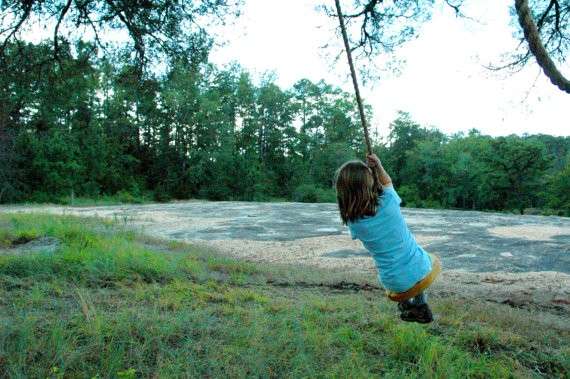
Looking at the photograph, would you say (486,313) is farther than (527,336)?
Yes

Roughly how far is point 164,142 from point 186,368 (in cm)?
4488

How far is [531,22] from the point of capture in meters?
4.71

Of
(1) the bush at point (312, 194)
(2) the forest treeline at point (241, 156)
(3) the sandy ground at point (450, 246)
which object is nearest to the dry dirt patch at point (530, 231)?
(3) the sandy ground at point (450, 246)

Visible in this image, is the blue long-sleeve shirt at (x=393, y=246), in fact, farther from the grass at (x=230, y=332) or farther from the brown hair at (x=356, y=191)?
the grass at (x=230, y=332)

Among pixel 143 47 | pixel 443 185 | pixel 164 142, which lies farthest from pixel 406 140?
pixel 143 47

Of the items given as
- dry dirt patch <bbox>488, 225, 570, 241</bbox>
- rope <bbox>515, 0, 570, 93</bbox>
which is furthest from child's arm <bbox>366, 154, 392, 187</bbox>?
dry dirt patch <bbox>488, 225, 570, 241</bbox>

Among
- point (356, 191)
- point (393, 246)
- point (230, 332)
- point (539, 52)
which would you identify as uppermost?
point (539, 52)

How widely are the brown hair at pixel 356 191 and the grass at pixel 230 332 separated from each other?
113 centimetres

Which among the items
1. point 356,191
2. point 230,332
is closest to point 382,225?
point 356,191

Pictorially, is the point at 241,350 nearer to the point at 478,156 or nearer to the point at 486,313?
the point at 486,313

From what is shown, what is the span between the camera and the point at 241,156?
1842 inches

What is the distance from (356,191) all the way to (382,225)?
28 cm

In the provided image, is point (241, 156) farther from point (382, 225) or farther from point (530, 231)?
point (382, 225)

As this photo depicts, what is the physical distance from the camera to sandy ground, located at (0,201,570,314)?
7.82m
